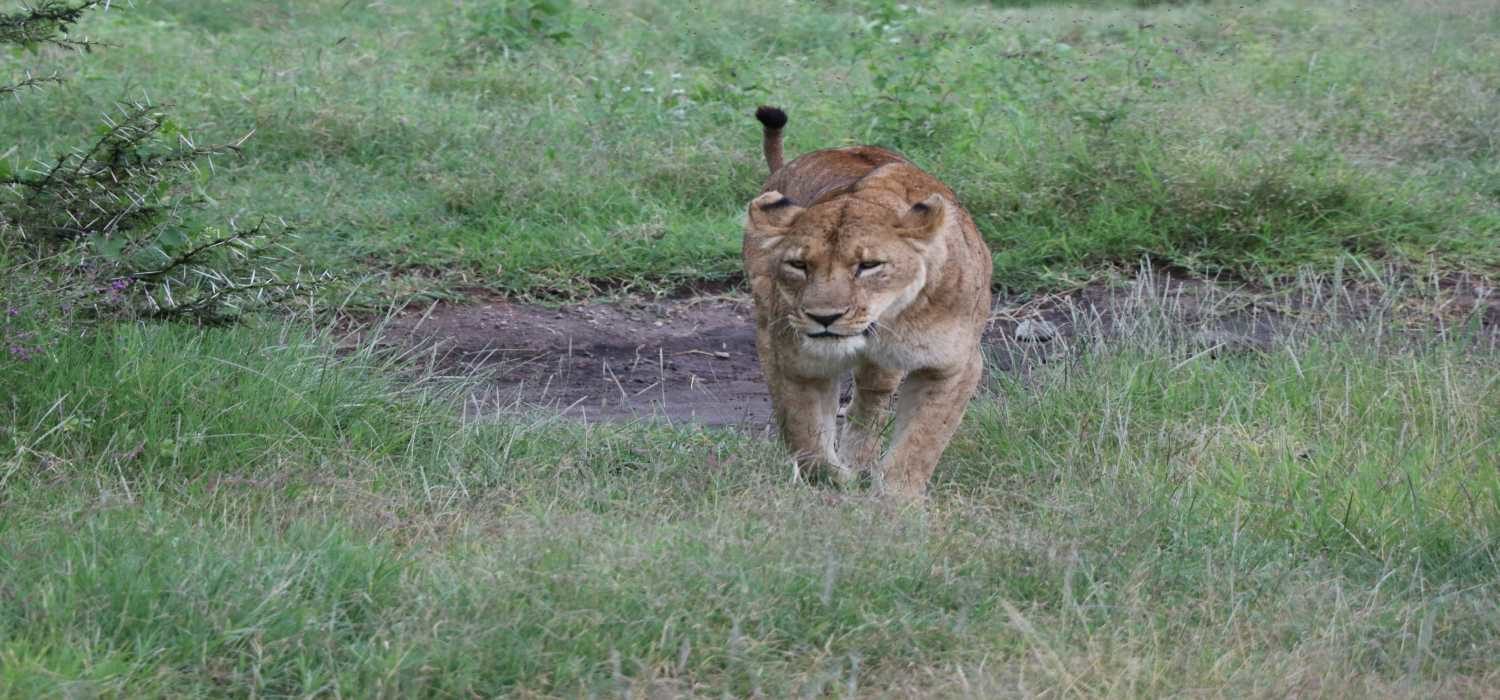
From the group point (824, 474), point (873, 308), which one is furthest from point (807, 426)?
point (873, 308)

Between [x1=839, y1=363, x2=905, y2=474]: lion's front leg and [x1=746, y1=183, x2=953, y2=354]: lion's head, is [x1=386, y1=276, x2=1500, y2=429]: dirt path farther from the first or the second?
[x1=746, y1=183, x2=953, y2=354]: lion's head

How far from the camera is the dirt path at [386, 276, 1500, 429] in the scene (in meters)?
6.09

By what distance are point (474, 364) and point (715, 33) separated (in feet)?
17.6

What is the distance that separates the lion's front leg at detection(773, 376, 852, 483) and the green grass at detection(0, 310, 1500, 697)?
0.13m

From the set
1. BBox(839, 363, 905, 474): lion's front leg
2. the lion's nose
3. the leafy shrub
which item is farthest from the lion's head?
the leafy shrub

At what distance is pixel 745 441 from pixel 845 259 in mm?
832

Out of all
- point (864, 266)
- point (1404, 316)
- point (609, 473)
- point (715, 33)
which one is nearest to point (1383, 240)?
point (1404, 316)

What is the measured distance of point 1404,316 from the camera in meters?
6.84

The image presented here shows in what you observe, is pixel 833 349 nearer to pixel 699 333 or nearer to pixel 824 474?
pixel 824 474

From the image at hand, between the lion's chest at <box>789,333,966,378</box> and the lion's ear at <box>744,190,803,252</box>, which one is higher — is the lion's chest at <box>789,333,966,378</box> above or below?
below

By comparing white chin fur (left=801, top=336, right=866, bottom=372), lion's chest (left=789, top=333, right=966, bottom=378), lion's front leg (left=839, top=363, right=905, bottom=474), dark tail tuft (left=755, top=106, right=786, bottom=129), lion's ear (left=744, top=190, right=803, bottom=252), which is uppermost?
lion's ear (left=744, top=190, right=803, bottom=252)

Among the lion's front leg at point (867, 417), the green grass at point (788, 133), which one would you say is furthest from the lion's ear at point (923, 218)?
the green grass at point (788, 133)

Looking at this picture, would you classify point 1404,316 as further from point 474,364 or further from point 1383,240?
point 474,364

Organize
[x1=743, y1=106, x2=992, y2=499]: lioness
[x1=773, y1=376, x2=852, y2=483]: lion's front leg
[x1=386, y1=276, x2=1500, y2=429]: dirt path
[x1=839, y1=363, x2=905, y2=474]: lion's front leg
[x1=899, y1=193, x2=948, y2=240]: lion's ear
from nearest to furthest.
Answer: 1. [x1=743, y1=106, x2=992, y2=499]: lioness
2. [x1=899, y1=193, x2=948, y2=240]: lion's ear
3. [x1=773, y1=376, x2=852, y2=483]: lion's front leg
4. [x1=839, y1=363, x2=905, y2=474]: lion's front leg
5. [x1=386, y1=276, x2=1500, y2=429]: dirt path
